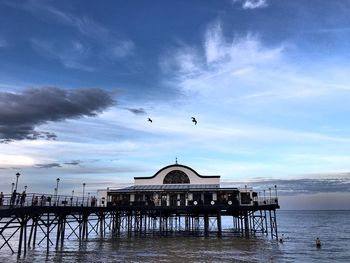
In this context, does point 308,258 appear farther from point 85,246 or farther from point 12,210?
point 12,210

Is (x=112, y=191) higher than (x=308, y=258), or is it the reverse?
(x=112, y=191)

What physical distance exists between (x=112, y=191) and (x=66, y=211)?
34.8 feet

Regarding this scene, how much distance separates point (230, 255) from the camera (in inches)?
1257

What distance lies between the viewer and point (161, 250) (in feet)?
114

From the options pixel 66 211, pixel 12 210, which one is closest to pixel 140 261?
pixel 12 210

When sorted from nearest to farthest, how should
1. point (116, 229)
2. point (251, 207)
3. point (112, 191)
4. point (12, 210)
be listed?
point (12, 210)
point (251, 207)
point (112, 191)
point (116, 229)

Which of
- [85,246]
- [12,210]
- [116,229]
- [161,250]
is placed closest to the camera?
[12,210]

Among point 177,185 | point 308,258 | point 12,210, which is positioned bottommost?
point 308,258

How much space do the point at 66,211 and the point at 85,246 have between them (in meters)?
4.52

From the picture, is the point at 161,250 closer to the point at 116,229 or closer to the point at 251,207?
the point at 251,207

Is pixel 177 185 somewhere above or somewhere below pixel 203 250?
above

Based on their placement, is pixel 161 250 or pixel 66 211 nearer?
pixel 161 250

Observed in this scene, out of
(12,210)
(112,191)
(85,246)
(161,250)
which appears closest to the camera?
(12,210)

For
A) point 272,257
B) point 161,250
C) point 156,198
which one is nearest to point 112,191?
point 156,198
